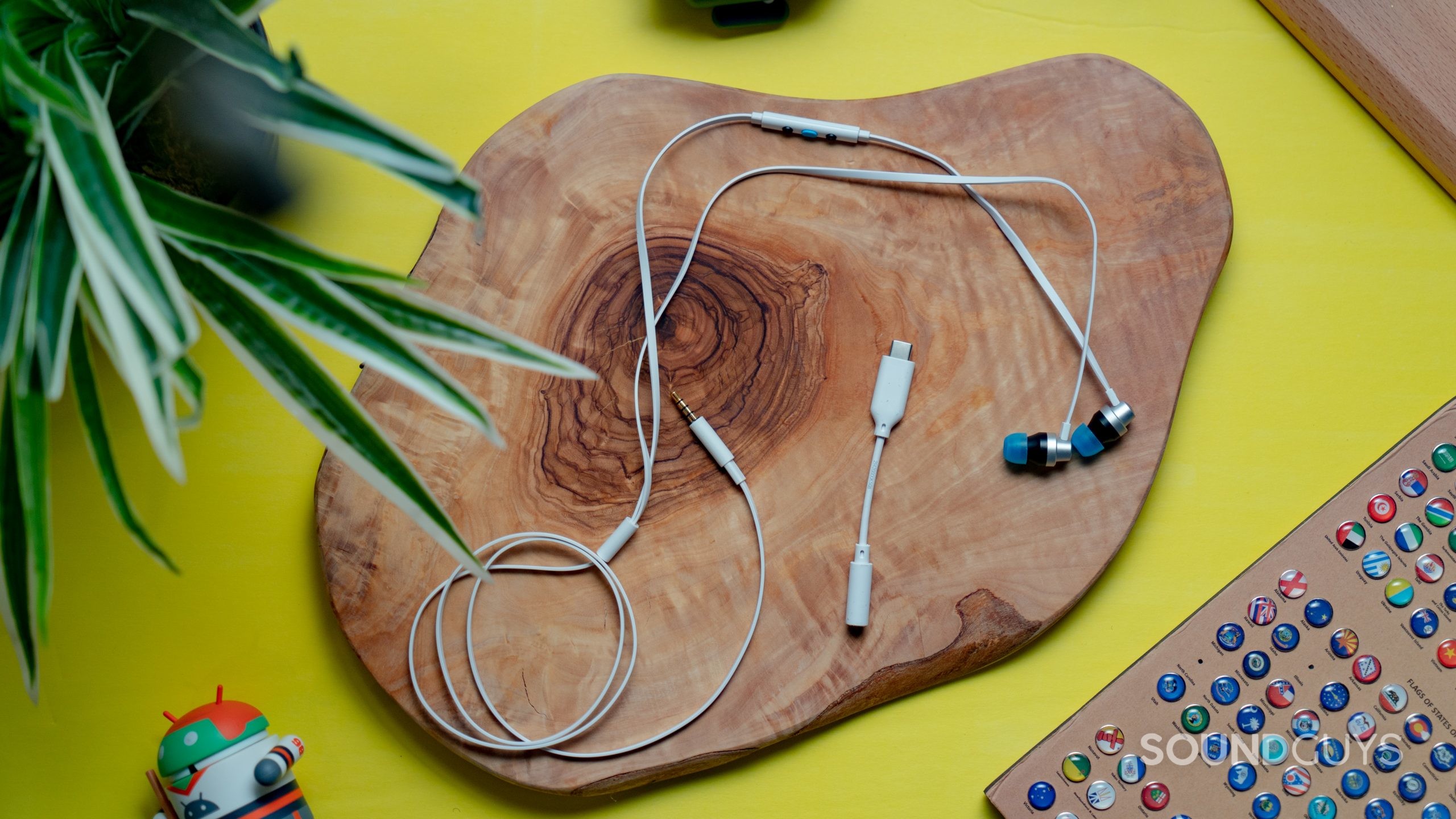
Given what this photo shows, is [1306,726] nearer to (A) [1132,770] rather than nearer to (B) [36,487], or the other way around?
(A) [1132,770]

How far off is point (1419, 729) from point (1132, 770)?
232 mm

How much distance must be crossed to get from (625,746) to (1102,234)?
58cm

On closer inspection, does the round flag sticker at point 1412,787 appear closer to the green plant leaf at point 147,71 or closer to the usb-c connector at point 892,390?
the usb-c connector at point 892,390

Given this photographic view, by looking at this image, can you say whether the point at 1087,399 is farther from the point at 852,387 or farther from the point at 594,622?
the point at 594,622

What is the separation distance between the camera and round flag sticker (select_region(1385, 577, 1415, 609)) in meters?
0.75

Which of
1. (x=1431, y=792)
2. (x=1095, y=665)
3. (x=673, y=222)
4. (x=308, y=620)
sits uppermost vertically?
(x=673, y=222)

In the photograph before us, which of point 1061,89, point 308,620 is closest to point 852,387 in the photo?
point 1061,89

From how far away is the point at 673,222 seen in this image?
2.50 ft

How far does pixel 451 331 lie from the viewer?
482mm

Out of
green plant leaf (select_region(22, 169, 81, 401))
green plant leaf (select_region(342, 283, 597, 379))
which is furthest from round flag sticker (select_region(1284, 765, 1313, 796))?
green plant leaf (select_region(22, 169, 81, 401))

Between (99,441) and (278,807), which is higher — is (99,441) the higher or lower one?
the higher one

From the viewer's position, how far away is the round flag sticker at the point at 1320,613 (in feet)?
2.45

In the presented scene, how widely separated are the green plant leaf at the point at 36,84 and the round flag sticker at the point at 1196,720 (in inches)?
33.3

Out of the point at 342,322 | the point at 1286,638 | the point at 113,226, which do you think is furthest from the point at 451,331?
the point at 1286,638
